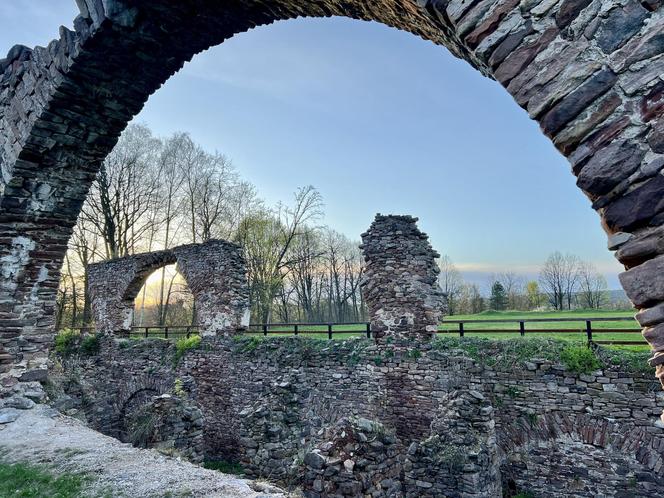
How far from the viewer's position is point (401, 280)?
30.8 feet

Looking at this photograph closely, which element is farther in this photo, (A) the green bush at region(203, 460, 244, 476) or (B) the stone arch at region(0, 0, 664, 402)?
(A) the green bush at region(203, 460, 244, 476)

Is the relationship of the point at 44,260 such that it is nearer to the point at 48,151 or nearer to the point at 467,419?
the point at 48,151

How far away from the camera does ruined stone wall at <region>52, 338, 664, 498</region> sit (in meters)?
5.41

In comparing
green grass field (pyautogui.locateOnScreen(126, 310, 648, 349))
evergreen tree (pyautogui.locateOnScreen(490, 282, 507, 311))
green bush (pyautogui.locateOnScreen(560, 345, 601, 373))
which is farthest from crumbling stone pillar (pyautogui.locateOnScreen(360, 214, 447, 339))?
evergreen tree (pyautogui.locateOnScreen(490, 282, 507, 311))

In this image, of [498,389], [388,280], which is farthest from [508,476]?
[388,280]

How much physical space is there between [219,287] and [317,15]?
1026cm

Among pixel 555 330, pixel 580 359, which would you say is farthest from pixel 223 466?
pixel 580 359

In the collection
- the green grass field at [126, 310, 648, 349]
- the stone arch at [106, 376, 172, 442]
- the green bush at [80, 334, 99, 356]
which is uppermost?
the green grass field at [126, 310, 648, 349]

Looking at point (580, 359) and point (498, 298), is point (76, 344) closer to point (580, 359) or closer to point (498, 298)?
point (580, 359)

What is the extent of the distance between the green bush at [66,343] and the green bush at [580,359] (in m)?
16.8

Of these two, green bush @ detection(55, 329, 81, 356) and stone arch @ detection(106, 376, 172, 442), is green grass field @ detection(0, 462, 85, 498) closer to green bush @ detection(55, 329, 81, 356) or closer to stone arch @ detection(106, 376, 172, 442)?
stone arch @ detection(106, 376, 172, 442)

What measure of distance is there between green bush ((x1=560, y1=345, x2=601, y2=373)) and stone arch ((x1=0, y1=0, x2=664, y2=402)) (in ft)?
21.7

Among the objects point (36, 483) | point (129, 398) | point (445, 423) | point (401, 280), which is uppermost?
point (401, 280)

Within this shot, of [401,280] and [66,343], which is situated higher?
[401,280]
